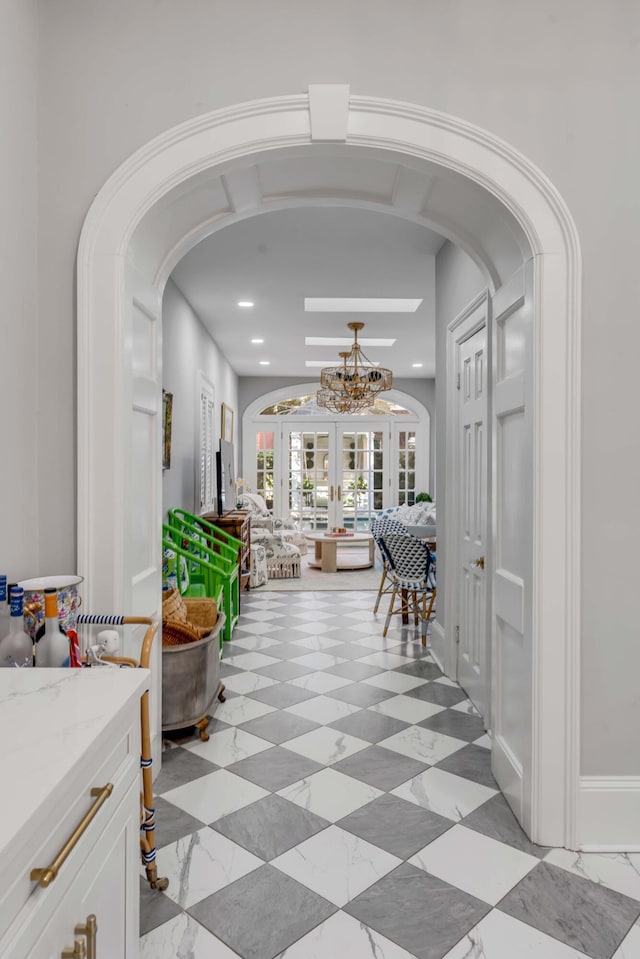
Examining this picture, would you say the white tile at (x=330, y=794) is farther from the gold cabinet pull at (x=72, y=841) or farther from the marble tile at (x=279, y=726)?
the gold cabinet pull at (x=72, y=841)

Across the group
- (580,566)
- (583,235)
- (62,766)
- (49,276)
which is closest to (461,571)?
(580,566)

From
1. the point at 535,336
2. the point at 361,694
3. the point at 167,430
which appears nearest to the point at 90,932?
the point at 535,336

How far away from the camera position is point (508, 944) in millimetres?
1668

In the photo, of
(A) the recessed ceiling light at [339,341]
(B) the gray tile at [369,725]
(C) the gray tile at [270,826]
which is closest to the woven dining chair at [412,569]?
(B) the gray tile at [369,725]

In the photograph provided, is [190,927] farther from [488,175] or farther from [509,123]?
[509,123]

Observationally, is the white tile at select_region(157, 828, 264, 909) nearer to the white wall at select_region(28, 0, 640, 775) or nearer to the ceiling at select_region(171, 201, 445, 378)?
the white wall at select_region(28, 0, 640, 775)

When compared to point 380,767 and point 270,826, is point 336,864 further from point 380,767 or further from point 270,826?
point 380,767

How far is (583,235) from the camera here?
2.12 metres

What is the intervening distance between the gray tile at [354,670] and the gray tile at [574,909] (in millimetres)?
1916

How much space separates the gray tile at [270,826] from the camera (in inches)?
82.9

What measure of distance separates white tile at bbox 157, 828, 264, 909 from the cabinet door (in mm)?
526

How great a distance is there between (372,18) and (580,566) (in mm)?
2024

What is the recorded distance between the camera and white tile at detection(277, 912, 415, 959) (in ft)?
5.33

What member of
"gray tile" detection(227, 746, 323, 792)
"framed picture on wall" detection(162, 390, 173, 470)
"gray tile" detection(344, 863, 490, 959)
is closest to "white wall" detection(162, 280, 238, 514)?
"framed picture on wall" detection(162, 390, 173, 470)
